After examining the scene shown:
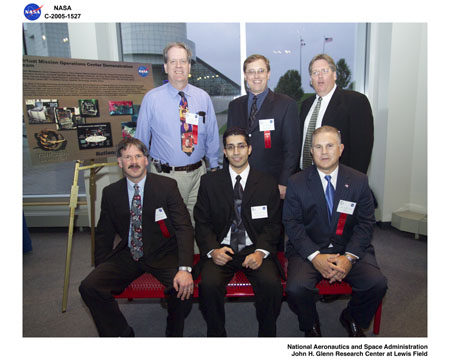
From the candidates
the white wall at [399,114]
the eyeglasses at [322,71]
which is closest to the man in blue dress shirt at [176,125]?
the eyeglasses at [322,71]

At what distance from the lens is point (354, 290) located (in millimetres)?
2072

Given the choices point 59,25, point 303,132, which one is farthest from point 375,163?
point 59,25

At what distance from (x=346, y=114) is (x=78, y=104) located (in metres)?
2.36

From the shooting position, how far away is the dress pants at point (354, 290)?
2008mm

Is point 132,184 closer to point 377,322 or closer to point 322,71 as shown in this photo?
point 322,71

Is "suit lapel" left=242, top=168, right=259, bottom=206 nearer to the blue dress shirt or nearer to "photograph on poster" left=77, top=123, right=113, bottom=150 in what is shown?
the blue dress shirt

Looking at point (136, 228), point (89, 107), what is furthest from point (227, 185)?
point (89, 107)

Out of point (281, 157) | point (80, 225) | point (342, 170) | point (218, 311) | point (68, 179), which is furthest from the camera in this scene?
point (68, 179)

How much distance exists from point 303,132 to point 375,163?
2159 mm

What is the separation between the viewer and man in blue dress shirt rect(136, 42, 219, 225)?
104 inches

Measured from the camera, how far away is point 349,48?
466 cm

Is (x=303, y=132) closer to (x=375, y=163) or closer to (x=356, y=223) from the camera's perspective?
(x=356, y=223)

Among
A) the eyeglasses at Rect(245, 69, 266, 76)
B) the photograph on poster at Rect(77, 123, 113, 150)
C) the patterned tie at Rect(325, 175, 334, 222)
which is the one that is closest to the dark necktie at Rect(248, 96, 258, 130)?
the eyeglasses at Rect(245, 69, 266, 76)

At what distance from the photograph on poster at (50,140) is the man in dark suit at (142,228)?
88 cm
